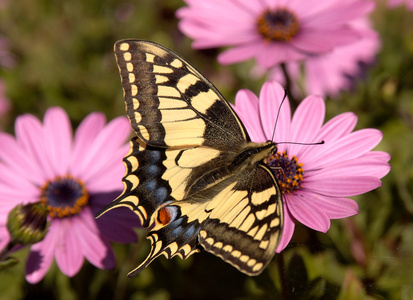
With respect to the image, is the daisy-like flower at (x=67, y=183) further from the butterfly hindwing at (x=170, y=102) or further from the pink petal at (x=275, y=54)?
the pink petal at (x=275, y=54)

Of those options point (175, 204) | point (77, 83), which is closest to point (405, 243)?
point (175, 204)

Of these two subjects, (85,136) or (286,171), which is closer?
(286,171)

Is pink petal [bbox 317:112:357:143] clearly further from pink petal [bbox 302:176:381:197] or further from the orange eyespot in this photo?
the orange eyespot

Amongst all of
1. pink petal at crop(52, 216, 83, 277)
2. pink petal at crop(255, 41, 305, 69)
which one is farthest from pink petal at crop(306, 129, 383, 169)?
pink petal at crop(52, 216, 83, 277)

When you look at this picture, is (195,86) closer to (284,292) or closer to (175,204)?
(175,204)

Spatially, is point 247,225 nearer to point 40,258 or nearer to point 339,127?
point 339,127

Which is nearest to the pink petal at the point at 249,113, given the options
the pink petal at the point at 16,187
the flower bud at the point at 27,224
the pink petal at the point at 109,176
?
the pink petal at the point at 109,176

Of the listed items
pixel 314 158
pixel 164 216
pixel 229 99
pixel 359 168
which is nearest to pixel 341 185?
pixel 359 168
